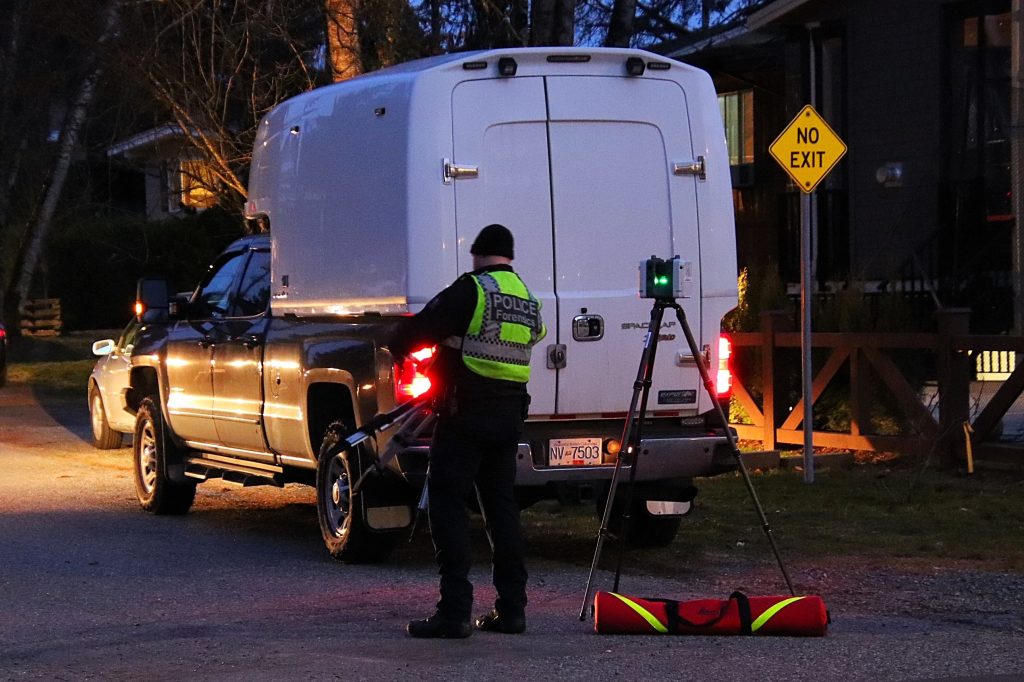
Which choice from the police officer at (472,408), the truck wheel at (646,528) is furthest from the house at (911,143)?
the police officer at (472,408)

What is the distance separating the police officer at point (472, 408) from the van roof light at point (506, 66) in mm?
1627

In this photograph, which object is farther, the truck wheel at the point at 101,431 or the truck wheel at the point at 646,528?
the truck wheel at the point at 101,431

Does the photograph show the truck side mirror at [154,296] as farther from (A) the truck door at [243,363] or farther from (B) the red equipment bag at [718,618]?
(B) the red equipment bag at [718,618]

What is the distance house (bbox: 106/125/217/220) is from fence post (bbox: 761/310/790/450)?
8.27 m

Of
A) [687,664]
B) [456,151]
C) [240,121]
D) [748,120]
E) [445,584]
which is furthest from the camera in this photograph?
[748,120]

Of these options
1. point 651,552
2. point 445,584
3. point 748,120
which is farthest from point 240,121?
point 445,584

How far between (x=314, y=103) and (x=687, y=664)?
4.79 meters

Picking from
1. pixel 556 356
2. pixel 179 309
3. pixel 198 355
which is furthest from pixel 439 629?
pixel 179 309

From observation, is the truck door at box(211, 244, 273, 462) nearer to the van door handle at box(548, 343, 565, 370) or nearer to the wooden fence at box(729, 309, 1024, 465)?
the van door handle at box(548, 343, 565, 370)

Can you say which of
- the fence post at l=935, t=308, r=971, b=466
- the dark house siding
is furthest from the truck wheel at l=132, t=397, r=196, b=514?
the dark house siding

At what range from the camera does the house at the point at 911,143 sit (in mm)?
19906

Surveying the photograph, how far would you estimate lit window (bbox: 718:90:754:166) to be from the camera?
28.7 metres

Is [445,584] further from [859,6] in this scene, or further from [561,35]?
[859,6]

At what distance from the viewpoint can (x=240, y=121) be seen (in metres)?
21.9
